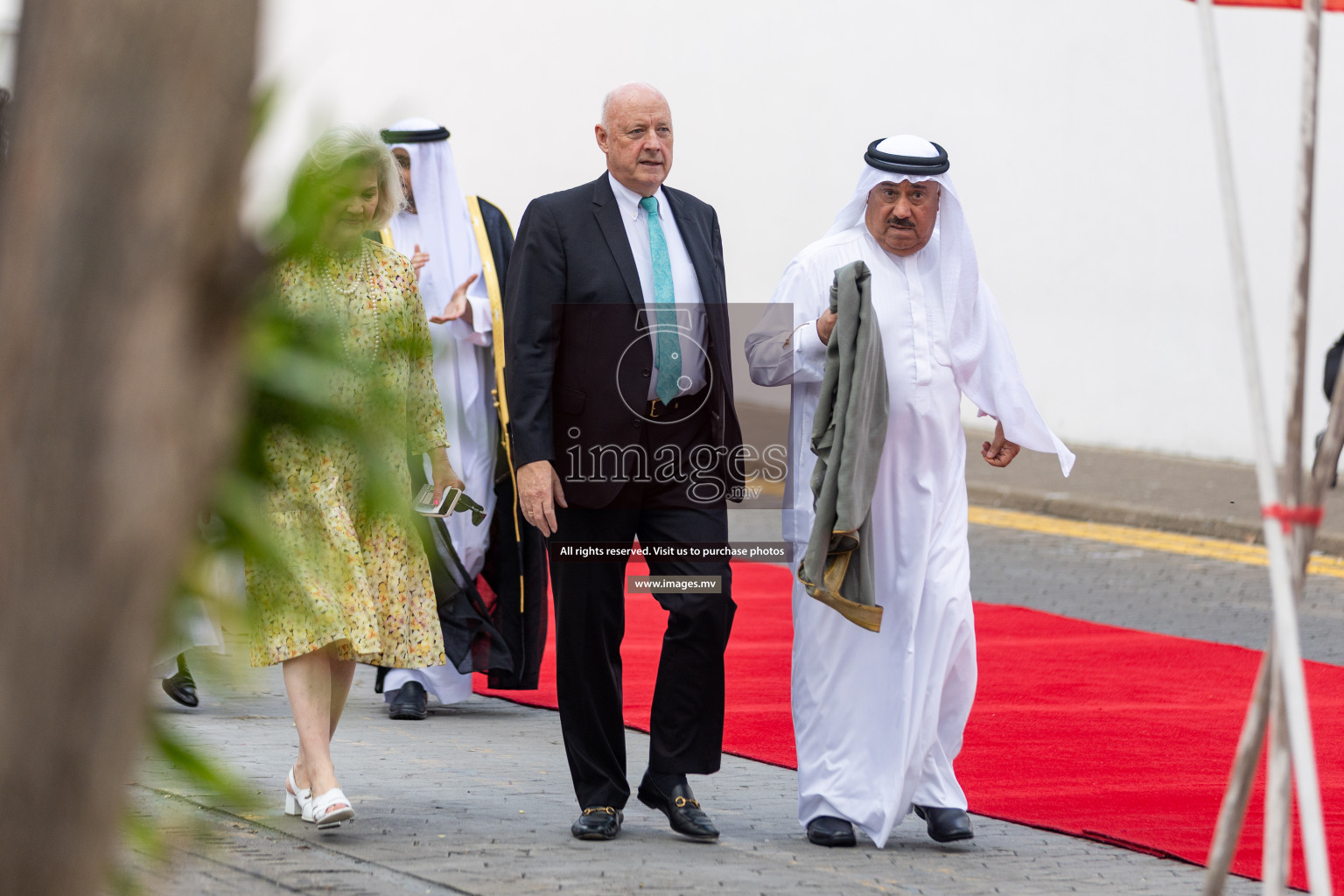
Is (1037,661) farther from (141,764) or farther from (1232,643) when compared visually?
(141,764)

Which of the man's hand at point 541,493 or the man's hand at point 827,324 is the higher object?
the man's hand at point 827,324

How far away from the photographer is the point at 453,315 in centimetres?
652

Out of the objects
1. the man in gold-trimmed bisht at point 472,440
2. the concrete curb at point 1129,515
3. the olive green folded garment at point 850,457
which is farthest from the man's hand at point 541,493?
the concrete curb at point 1129,515

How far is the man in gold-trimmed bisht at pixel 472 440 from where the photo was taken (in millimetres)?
6438

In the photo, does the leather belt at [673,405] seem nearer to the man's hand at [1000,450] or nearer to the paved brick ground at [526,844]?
the man's hand at [1000,450]

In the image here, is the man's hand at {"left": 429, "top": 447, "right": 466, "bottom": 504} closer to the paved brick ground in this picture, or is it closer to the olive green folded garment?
the paved brick ground

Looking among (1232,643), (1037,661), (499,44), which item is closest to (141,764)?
(1037,661)

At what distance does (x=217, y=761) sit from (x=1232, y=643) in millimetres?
7427

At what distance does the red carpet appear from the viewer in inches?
198

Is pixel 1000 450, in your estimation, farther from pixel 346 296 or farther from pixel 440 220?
pixel 346 296

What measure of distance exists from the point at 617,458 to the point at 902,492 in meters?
0.76

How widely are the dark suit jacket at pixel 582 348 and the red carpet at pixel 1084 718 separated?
1.39m

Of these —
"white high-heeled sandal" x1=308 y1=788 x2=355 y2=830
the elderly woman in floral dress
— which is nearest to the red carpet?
"white high-heeled sandal" x1=308 y1=788 x2=355 y2=830

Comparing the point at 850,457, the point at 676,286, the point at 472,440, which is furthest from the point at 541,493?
the point at 472,440
